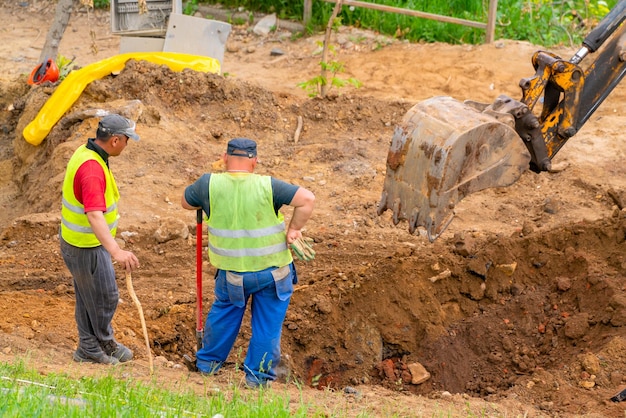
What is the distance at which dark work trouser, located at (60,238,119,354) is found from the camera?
240 inches

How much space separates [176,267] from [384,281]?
202cm

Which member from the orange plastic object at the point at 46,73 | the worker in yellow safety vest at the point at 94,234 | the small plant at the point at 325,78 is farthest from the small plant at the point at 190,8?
the worker in yellow safety vest at the point at 94,234

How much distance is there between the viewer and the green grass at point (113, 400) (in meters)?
4.49

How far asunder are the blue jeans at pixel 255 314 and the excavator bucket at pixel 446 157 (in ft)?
3.28

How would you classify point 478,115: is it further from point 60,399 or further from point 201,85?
point 201,85

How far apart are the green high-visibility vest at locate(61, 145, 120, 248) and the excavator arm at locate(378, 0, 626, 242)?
191 cm

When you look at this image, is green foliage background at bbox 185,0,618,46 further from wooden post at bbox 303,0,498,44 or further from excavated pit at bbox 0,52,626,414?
excavated pit at bbox 0,52,626,414

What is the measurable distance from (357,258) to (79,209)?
3085mm

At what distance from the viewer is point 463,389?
6.86 meters

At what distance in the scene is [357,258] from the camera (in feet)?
27.1

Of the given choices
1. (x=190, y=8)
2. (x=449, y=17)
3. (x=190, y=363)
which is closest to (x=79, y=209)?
(x=190, y=363)

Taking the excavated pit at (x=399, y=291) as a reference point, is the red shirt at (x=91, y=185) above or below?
above

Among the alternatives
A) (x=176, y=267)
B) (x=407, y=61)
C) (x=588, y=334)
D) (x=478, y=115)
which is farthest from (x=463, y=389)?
(x=407, y=61)

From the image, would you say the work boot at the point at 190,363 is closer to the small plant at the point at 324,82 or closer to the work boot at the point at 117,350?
the work boot at the point at 117,350
